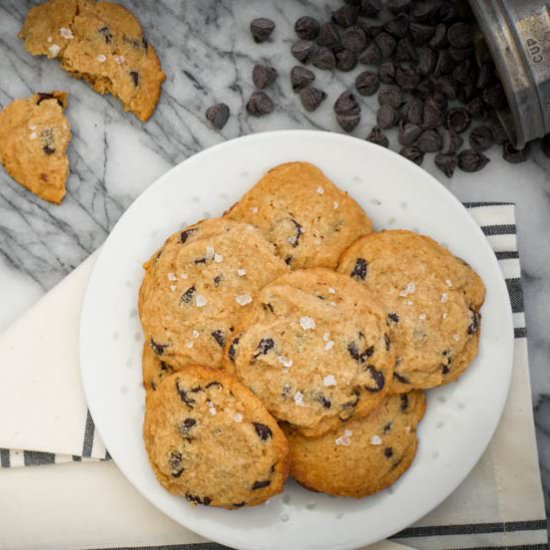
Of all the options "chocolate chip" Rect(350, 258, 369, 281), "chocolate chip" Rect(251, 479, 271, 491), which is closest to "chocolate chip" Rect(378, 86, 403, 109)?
"chocolate chip" Rect(350, 258, 369, 281)

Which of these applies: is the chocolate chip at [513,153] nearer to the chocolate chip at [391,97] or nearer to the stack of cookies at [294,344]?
the chocolate chip at [391,97]

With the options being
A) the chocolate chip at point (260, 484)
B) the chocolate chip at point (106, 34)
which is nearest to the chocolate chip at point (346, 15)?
the chocolate chip at point (106, 34)

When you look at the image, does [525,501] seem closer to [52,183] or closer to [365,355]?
[365,355]

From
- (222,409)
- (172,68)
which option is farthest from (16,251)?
(222,409)

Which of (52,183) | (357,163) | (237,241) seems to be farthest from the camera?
(52,183)

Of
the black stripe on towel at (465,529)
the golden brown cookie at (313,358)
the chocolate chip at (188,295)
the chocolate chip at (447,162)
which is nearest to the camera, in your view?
the golden brown cookie at (313,358)

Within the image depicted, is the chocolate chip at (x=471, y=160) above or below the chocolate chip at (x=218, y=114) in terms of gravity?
below
